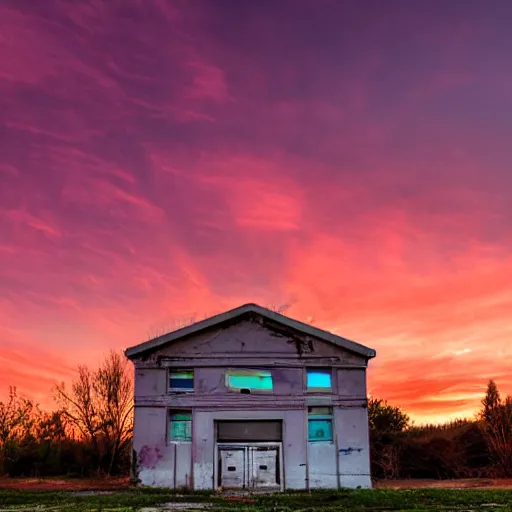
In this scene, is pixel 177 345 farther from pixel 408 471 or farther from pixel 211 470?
pixel 408 471

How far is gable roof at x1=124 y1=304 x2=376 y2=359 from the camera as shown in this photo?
96.0 ft

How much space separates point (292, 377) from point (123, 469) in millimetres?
15915

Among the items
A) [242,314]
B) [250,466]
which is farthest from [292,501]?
[242,314]

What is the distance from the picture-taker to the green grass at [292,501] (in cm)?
2030

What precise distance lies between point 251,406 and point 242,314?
149 inches

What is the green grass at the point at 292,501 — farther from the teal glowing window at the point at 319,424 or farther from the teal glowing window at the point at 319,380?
the teal glowing window at the point at 319,380

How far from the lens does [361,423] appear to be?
95.7 ft

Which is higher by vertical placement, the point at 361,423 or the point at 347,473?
the point at 361,423

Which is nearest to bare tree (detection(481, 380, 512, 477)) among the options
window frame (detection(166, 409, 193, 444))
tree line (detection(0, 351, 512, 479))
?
tree line (detection(0, 351, 512, 479))

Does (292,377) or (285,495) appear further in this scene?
(292,377)

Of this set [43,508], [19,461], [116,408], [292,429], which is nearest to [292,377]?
[292,429]

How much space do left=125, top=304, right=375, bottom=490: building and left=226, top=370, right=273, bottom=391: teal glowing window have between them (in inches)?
1.6

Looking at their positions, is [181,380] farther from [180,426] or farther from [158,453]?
[158,453]

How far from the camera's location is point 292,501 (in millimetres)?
23188
